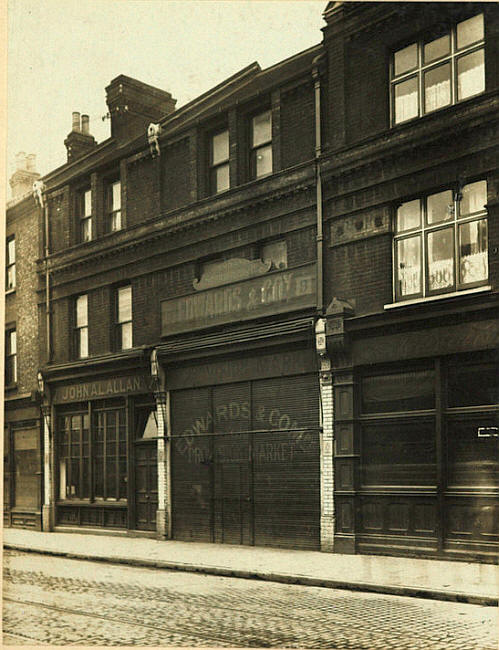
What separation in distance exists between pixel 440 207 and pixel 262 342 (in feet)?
9.70

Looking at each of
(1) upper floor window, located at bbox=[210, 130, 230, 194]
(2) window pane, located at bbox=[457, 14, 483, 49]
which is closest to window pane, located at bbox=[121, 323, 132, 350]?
(1) upper floor window, located at bbox=[210, 130, 230, 194]

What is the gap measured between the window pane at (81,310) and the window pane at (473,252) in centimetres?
589

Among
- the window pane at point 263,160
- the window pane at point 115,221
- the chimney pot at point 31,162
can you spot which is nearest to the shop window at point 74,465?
the window pane at point 115,221

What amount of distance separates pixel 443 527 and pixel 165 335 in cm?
466

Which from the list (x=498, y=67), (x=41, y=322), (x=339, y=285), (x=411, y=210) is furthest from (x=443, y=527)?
(x=41, y=322)

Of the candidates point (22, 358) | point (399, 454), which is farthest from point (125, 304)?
point (399, 454)

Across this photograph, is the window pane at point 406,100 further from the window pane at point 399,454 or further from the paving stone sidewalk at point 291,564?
the paving stone sidewalk at point 291,564

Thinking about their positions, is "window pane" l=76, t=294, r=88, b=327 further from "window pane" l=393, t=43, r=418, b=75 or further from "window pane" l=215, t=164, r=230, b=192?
"window pane" l=393, t=43, r=418, b=75

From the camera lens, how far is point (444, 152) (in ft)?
30.6

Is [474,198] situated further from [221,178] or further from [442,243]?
[221,178]

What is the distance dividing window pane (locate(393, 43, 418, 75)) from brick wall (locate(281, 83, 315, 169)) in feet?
3.88

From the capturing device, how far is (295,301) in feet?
34.4

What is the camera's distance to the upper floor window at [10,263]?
990 centimetres

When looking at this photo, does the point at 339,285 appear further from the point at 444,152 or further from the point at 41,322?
the point at 41,322
